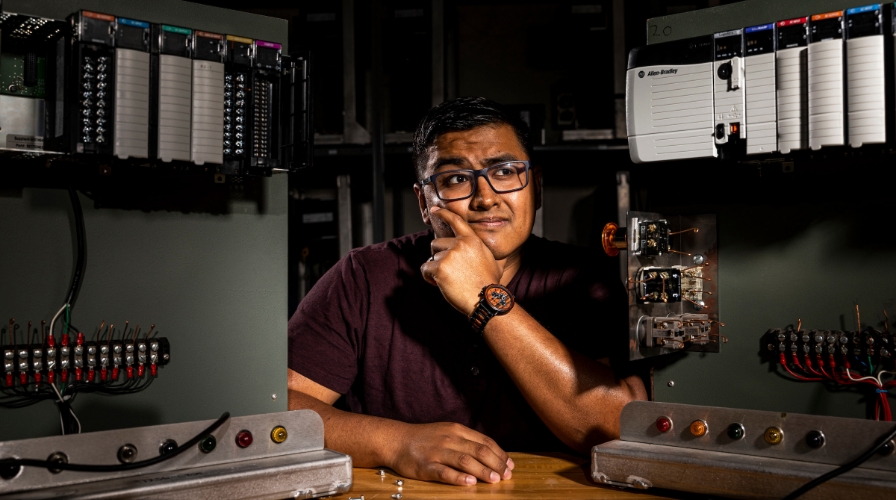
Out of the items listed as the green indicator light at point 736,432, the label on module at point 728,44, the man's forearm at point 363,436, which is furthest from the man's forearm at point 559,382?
the label on module at point 728,44

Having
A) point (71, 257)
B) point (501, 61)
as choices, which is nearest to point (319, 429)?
point (71, 257)

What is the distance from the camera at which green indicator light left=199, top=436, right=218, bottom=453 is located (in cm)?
113

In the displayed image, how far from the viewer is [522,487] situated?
122 centimetres

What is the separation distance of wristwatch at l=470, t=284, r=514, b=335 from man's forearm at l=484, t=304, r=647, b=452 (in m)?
0.01

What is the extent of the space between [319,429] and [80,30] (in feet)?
2.43

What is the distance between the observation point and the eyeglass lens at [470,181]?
1.73 meters

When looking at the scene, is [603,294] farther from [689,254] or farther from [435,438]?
[435,438]

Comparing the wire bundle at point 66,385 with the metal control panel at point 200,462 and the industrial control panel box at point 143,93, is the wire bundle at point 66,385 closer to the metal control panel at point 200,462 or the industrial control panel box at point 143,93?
the metal control panel at point 200,462

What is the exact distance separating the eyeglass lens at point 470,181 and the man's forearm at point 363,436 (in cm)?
57

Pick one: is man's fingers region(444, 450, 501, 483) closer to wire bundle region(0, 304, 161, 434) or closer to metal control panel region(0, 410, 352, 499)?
metal control panel region(0, 410, 352, 499)

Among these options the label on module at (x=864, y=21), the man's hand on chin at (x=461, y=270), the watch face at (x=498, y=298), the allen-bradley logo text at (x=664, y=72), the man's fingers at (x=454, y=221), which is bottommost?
the watch face at (x=498, y=298)

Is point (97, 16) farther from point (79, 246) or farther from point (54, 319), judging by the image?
point (54, 319)

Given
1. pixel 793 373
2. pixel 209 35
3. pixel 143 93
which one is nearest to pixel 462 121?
pixel 209 35

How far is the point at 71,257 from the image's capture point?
1.12 meters
